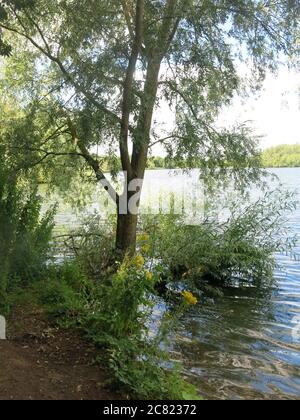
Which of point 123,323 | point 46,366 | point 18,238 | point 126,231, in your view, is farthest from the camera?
point 126,231

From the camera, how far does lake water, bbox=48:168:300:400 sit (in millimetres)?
5445

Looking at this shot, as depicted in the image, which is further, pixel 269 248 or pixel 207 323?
pixel 269 248

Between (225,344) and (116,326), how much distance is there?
2.65 m

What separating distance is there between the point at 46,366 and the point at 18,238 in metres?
2.55

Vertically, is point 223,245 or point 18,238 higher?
point 18,238

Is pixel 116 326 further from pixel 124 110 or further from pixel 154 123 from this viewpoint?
pixel 154 123

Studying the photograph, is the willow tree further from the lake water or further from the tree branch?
the lake water

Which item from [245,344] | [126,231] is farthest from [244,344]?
[126,231]

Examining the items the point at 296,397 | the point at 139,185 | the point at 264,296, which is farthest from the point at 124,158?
the point at 296,397

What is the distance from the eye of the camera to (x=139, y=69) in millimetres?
8055

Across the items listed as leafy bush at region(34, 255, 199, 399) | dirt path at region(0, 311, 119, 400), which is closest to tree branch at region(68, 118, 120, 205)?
leafy bush at region(34, 255, 199, 399)

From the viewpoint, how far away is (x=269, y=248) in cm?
986

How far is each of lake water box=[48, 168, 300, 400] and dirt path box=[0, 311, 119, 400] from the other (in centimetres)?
162

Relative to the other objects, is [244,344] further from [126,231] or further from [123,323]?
[126,231]
